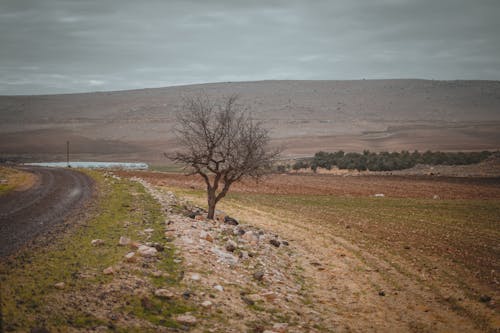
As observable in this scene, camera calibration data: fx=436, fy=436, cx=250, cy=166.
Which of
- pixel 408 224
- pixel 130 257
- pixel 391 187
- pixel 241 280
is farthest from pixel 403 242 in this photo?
pixel 391 187

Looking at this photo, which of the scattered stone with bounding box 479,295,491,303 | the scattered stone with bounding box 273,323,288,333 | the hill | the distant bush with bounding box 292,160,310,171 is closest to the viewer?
the scattered stone with bounding box 273,323,288,333

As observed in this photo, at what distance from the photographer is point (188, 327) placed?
8.34 m

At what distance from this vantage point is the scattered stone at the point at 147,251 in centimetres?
1155

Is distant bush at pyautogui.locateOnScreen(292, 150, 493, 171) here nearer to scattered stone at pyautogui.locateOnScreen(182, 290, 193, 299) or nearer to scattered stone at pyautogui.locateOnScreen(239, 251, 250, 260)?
scattered stone at pyautogui.locateOnScreen(239, 251, 250, 260)

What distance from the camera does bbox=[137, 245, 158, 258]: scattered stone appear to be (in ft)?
37.9

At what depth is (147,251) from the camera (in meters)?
11.7

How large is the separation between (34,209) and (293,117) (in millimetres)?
128029

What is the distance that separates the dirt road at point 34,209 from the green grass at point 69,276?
1098 millimetres

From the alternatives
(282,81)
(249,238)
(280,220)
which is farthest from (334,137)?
(249,238)

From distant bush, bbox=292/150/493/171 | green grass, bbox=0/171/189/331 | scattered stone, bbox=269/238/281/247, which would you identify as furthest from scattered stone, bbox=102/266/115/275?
distant bush, bbox=292/150/493/171

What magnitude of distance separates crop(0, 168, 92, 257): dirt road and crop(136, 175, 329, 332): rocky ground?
4302 millimetres

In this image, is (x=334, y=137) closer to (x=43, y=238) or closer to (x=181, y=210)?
(x=181, y=210)

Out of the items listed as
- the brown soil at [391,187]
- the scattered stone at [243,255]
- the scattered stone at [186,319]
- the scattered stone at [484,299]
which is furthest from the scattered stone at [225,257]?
the brown soil at [391,187]

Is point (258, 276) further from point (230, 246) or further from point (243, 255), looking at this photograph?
point (230, 246)
